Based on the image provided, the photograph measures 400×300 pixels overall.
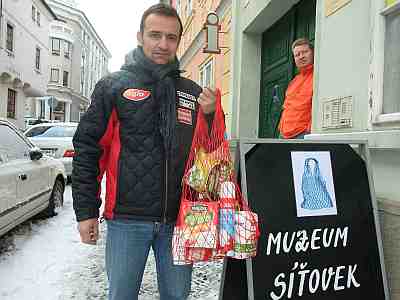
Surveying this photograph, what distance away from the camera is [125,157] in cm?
186

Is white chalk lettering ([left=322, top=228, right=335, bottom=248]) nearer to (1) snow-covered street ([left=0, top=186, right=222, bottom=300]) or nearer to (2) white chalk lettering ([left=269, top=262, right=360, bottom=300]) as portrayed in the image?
(2) white chalk lettering ([left=269, top=262, right=360, bottom=300])

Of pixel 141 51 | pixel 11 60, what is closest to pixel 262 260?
pixel 141 51

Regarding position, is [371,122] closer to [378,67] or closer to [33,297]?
[378,67]

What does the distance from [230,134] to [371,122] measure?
4470 millimetres

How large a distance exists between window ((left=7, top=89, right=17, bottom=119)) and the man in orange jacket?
968 inches

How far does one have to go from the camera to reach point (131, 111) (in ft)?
6.10

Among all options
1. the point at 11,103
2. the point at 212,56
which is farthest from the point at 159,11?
the point at 11,103

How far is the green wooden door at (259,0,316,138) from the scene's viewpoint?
200 inches

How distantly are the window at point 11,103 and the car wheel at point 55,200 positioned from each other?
69.3 ft

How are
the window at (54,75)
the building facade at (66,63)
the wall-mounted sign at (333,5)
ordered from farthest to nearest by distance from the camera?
1. the window at (54,75)
2. the building facade at (66,63)
3. the wall-mounted sign at (333,5)

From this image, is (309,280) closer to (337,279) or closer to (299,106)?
(337,279)

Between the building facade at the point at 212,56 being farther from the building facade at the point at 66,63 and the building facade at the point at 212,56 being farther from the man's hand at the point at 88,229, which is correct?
the building facade at the point at 66,63

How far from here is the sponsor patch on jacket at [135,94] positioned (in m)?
1.86

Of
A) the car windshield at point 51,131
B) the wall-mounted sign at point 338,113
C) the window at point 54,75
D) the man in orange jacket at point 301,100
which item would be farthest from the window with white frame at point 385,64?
the window at point 54,75
